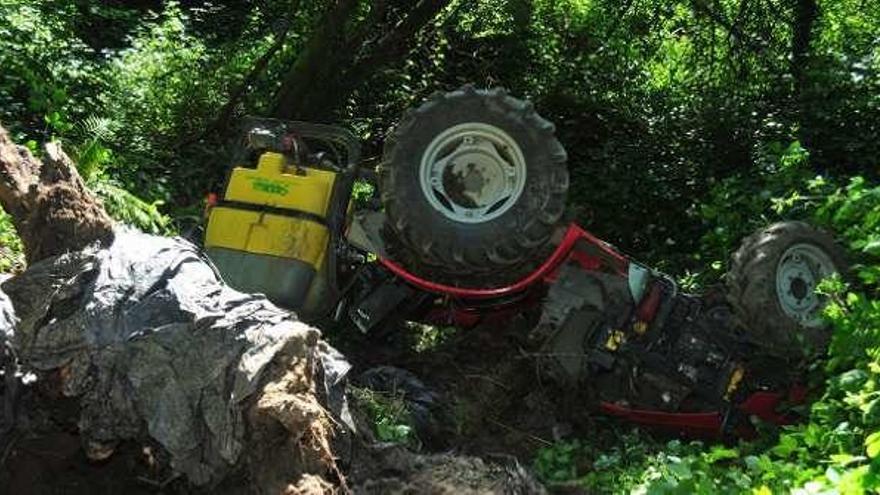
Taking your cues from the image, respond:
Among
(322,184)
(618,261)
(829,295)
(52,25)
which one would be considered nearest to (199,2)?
(52,25)

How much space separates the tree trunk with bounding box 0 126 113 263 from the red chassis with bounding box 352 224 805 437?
1757mm

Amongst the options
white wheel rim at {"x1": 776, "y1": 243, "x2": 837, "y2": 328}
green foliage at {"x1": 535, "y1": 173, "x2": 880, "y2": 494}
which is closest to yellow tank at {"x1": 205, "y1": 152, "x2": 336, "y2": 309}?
green foliage at {"x1": 535, "y1": 173, "x2": 880, "y2": 494}

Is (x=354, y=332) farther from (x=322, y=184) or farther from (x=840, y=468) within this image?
(x=840, y=468)

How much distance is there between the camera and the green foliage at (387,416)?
413 centimetres

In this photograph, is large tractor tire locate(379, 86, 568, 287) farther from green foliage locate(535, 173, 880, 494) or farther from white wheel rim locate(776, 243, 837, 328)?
white wheel rim locate(776, 243, 837, 328)

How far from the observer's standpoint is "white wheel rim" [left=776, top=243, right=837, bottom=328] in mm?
5078

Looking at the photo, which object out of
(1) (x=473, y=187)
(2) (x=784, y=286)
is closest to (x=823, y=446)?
(2) (x=784, y=286)

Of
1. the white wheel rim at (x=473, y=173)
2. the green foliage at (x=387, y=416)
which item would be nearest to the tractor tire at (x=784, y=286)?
the white wheel rim at (x=473, y=173)

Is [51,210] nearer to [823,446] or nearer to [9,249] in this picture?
[9,249]

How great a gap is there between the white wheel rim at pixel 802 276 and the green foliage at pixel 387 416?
6.48 ft

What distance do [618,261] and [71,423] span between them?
2822 mm

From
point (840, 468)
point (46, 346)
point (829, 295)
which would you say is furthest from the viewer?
point (829, 295)

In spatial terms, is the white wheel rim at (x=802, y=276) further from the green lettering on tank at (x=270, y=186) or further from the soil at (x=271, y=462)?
the green lettering on tank at (x=270, y=186)

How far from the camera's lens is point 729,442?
17.2 feet
